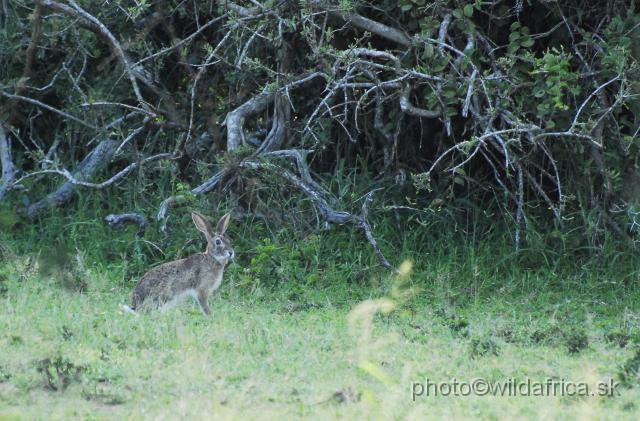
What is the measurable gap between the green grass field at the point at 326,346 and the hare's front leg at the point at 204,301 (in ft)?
0.23

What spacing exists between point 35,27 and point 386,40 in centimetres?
282

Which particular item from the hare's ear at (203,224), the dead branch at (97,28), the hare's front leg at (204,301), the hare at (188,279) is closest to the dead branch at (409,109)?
the hare at (188,279)

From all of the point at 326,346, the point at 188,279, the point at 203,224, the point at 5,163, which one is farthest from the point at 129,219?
the point at 326,346

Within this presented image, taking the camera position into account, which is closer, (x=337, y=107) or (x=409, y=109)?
(x=409, y=109)

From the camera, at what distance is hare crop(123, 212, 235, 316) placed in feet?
23.2

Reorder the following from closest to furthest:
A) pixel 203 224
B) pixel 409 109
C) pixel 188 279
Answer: pixel 188 279 < pixel 203 224 < pixel 409 109

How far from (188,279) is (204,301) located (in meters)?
0.21

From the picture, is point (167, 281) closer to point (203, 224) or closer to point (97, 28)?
point (203, 224)

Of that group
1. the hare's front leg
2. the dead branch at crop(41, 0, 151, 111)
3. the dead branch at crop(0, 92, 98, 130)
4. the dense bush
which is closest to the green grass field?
the hare's front leg

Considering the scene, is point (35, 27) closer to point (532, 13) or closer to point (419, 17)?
point (419, 17)

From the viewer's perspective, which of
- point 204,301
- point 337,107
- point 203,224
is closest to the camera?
point 204,301

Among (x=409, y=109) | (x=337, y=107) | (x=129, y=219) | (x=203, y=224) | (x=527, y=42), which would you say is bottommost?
(x=129, y=219)

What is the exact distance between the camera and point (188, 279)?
23.7 ft

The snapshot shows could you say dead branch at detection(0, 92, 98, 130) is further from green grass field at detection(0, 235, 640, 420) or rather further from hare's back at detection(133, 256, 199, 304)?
hare's back at detection(133, 256, 199, 304)
